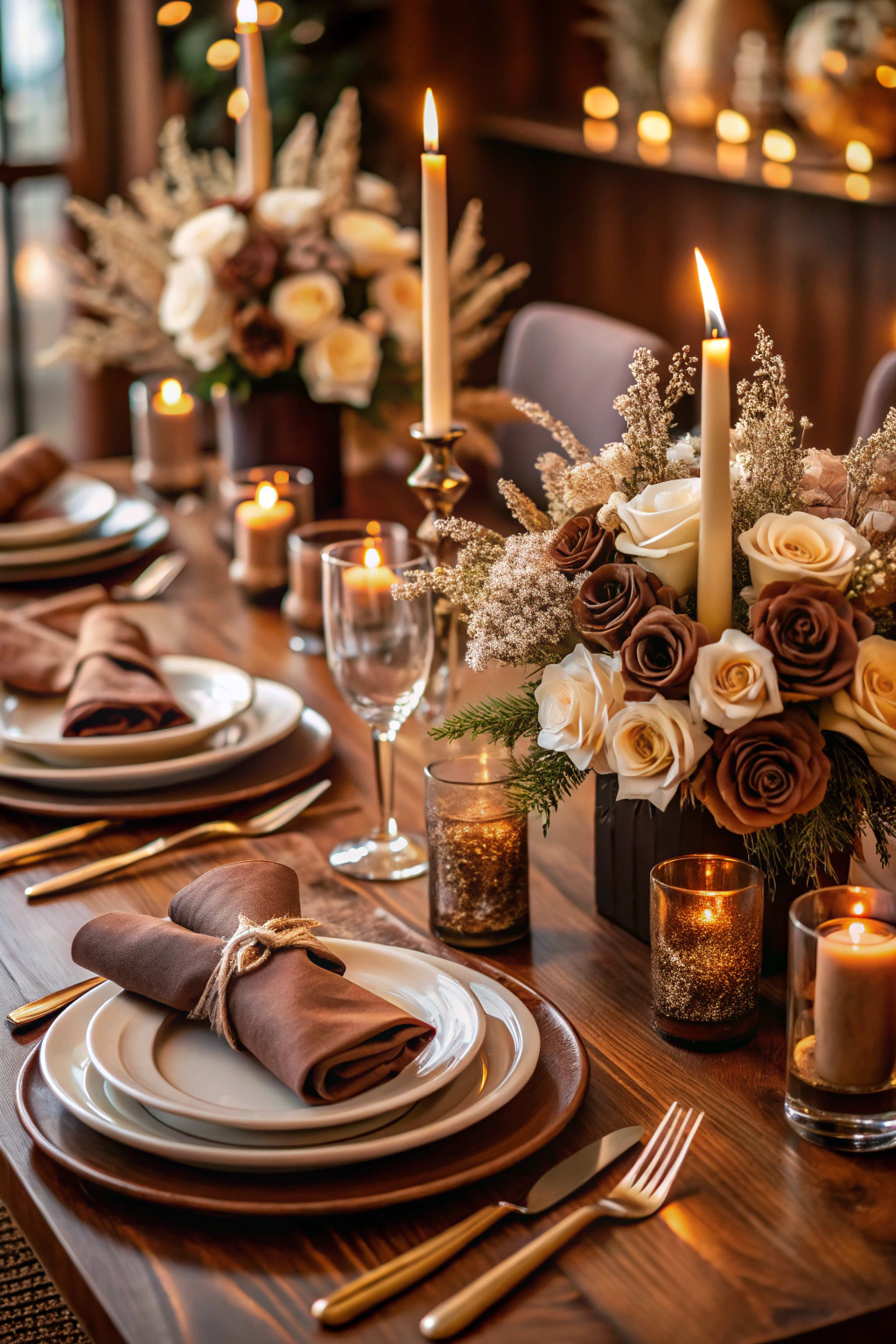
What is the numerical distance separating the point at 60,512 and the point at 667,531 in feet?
4.14

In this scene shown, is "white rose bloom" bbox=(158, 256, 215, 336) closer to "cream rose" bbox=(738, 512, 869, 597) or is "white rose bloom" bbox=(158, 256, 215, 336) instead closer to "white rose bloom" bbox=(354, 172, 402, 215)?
"white rose bloom" bbox=(354, 172, 402, 215)

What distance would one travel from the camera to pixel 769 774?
76 centimetres

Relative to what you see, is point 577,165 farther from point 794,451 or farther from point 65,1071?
point 65,1071

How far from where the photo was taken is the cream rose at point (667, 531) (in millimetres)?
808

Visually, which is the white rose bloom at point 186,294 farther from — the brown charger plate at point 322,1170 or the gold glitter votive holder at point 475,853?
the brown charger plate at point 322,1170

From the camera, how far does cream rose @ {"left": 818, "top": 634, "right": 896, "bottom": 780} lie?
758mm

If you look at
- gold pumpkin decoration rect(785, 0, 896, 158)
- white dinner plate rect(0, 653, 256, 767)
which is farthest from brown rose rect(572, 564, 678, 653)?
gold pumpkin decoration rect(785, 0, 896, 158)

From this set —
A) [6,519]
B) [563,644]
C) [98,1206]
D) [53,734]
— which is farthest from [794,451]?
[6,519]

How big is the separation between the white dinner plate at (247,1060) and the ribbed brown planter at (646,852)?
0.54 ft

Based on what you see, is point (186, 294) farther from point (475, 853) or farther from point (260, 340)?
point (475, 853)

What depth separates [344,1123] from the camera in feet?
2.36

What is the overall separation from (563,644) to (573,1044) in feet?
0.77

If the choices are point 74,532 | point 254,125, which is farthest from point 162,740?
point 254,125

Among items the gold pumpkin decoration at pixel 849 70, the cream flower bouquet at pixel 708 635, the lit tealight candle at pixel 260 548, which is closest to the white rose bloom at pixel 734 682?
the cream flower bouquet at pixel 708 635
